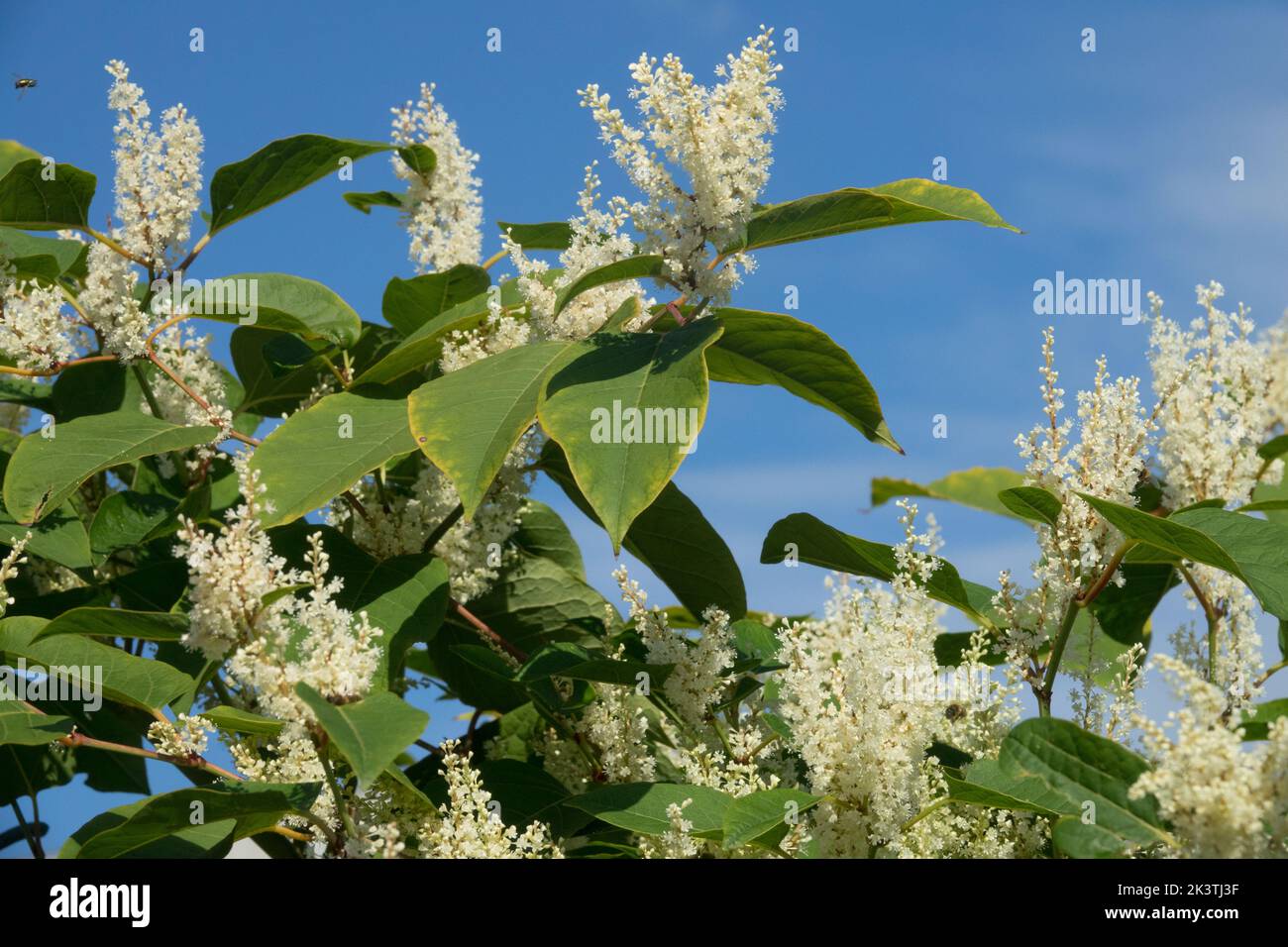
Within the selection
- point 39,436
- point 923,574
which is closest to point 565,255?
point 923,574

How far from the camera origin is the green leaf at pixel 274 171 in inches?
92.4

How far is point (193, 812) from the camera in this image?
1513mm

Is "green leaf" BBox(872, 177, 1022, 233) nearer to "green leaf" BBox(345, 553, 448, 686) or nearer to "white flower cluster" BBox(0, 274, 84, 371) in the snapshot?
"green leaf" BBox(345, 553, 448, 686)

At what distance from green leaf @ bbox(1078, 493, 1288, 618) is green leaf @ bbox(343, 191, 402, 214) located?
1819mm

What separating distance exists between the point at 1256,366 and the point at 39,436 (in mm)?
2369

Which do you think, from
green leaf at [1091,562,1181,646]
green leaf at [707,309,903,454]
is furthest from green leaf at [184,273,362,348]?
green leaf at [1091,562,1181,646]

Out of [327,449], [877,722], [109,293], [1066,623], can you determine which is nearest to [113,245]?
[109,293]

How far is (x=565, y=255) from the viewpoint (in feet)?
6.48

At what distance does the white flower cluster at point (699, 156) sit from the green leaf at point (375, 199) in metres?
1.05

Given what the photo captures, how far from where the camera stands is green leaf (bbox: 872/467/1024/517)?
3254mm

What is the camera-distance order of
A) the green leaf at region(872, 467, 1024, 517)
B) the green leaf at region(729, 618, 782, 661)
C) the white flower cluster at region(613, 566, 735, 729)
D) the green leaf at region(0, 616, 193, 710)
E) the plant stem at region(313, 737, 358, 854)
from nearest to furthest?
the plant stem at region(313, 737, 358, 854) < the green leaf at region(0, 616, 193, 710) < the white flower cluster at region(613, 566, 735, 729) < the green leaf at region(729, 618, 782, 661) < the green leaf at region(872, 467, 1024, 517)

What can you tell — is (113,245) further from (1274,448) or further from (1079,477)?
(1274,448)

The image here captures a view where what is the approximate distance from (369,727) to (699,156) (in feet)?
3.25
